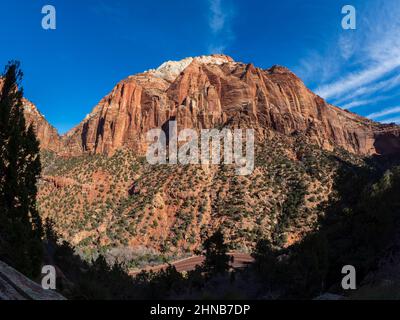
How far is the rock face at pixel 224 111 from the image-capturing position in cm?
10175

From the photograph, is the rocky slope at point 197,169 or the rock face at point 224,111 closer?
the rocky slope at point 197,169

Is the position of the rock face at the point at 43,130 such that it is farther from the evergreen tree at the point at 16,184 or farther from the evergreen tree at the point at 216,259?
the evergreen tree at the point at 16,184

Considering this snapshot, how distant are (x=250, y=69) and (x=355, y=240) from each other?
302 ft

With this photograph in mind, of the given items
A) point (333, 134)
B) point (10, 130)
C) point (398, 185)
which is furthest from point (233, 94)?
point (10, 130)

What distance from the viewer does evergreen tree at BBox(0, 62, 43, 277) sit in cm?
2077

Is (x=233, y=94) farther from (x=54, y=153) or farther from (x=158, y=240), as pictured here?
(x=54, y=153)

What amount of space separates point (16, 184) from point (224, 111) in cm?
8563

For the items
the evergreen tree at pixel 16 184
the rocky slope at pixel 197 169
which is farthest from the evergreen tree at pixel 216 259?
the rocky slope at pixel 197 169

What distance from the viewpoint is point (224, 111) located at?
349 feet

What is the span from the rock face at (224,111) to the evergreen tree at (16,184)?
7224 cm

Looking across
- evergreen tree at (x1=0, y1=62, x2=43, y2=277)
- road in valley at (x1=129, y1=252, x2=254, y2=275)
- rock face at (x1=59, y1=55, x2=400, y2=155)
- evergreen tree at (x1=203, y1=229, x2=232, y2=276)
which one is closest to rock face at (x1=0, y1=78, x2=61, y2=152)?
rock face at (x1=59, y1=55, x2=400, y2=155)

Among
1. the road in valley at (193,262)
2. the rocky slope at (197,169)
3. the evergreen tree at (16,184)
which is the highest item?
the rocky slope at (197,169)

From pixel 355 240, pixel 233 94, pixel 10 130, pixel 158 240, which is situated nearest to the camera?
pixel 10 130
